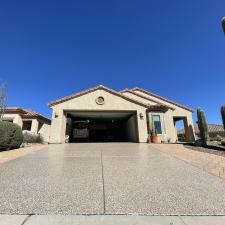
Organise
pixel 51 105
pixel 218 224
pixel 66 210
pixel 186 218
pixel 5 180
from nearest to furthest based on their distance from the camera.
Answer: pixel 218 224, pixel 186 218, pixel 66 210, pixel 5 180, pixel 51 105

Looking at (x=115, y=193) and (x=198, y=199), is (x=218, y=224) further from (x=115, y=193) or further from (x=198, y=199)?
(x=115, y=193)

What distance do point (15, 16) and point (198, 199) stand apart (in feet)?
46.8

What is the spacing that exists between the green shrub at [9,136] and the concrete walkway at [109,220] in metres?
8.29

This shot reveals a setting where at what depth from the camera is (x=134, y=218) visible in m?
2.12

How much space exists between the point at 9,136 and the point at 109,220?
9574 mm

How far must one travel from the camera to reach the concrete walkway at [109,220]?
1979mm

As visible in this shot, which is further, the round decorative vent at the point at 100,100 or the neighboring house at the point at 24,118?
the neighboring house at the point at 24,118

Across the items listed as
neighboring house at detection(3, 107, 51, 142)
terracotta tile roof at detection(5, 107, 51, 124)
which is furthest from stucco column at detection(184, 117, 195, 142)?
terracotta tile roof at detection(5, 107, 51, 124)

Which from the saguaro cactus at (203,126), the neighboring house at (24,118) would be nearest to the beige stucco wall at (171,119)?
the saguaro cactus at (203,126)

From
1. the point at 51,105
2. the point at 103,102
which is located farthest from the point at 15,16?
the point at 103,102

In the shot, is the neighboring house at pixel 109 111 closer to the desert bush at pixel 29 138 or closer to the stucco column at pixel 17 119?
the desert bush at pixel 29 138

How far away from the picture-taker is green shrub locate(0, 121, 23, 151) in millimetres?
8875

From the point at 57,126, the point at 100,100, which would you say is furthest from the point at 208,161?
the point at 57,126

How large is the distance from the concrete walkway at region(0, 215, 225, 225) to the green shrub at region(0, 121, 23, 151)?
8.29m
